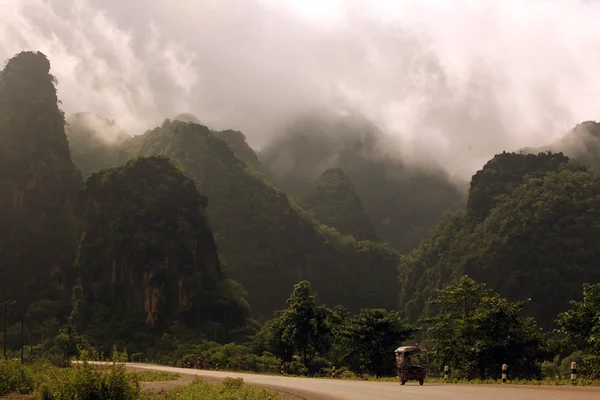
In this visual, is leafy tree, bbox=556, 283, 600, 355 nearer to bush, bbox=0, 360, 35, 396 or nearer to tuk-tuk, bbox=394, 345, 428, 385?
tuk-tuk, bbox=394, 345, 428, 385

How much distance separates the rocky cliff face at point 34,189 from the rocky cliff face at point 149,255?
39.4ft

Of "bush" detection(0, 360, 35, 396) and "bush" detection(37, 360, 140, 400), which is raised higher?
"bush" detection(37, 360, 140, 400)

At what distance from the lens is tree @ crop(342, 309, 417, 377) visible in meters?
40.1

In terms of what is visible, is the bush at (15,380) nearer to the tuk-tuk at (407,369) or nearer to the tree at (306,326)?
the tuk-tuk at (407,369)

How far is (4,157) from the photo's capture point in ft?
379

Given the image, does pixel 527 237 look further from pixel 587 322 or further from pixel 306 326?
pixel 587 322

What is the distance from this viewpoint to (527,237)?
357 ft

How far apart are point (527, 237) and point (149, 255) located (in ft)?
218

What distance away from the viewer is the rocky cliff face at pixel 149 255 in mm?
100250

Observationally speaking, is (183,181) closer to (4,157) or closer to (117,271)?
(117,271)

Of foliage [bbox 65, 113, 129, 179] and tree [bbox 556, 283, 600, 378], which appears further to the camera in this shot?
foliage [bbox 65, 113, 129, 179]

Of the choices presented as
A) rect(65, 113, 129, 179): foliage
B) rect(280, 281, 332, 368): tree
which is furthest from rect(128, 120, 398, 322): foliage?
rect(280, 281, 332, 368): tree

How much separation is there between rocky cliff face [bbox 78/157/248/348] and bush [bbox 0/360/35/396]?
69.9 m

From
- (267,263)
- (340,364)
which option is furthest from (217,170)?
(340,364)
